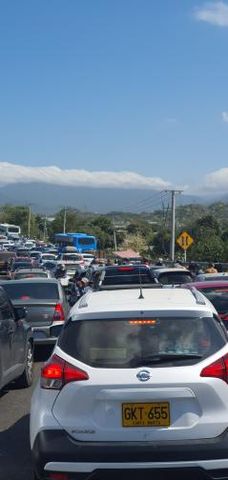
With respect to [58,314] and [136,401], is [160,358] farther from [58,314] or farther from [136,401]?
[58,314]

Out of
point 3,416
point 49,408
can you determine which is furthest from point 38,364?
point 49,408

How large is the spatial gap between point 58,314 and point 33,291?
3.45ft

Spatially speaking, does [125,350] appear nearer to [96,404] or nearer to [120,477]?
[96,404]

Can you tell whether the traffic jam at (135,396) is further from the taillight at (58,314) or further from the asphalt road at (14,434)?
the taillight at (58,314)

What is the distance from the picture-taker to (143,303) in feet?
19.2

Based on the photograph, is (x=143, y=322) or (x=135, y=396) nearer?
(x=135, y=396)

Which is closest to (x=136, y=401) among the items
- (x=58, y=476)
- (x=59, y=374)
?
(x=59, y=374)

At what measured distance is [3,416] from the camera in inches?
356

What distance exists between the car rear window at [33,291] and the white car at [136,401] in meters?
9.14

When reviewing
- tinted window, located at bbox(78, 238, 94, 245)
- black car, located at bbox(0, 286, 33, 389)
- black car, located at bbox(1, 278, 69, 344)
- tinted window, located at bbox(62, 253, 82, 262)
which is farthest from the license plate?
tinted window, located at bbox(78, 238, 94, 245)

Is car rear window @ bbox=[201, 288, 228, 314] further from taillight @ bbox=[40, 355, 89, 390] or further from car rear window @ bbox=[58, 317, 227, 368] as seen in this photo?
taillight @ bbox=[40, 355, 89, 390]

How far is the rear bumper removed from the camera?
5.15 meters

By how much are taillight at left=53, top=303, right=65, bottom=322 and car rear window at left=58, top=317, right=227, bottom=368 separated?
8.51 meters

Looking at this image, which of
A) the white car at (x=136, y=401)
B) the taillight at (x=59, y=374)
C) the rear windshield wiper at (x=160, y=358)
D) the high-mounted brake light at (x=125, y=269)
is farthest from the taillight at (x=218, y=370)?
the high-mounted brake light at (x=125, y=269)
